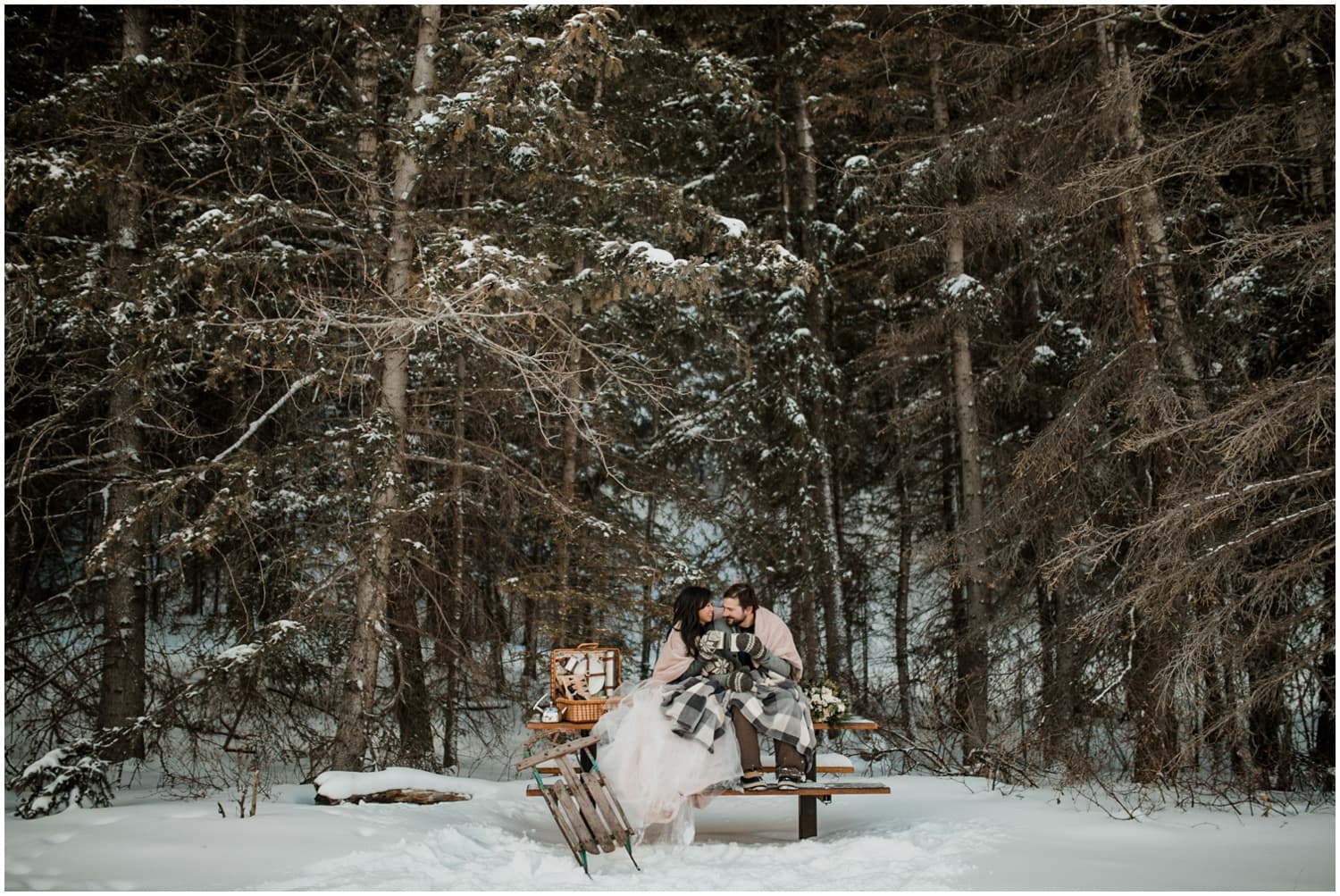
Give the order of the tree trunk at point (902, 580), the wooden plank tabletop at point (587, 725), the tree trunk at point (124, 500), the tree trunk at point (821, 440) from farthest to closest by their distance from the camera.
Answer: the tree trunk at point (902, 580), the tree trunk at point (821, 440), the tree trunk at point (124, 500), the wooden plank tabletop at point (587, 725)

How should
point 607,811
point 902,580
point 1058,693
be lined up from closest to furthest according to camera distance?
point 607,811 → point 1058,693 → point 902,580

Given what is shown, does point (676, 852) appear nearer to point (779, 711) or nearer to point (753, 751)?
point (753, 751)

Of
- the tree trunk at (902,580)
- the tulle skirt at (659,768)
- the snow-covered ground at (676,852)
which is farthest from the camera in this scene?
the tree trunk at (902,580)

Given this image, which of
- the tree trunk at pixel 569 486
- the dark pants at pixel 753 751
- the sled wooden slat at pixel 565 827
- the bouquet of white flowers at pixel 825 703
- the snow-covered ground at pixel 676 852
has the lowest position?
the snow-covered ground at pixel 676 852

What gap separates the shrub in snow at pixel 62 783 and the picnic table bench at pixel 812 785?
113 inches

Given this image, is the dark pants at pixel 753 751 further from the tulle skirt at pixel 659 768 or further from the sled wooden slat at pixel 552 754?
the sled wooden slat at pixel 552 754

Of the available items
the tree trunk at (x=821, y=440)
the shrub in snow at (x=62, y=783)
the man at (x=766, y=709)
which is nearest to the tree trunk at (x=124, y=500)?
the shrub in snow at (x=62, y=783)

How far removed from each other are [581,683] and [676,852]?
1397mm

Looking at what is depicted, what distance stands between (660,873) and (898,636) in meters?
8.85

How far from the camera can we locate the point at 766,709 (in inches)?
235

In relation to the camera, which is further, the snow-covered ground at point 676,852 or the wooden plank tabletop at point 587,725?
the wooden plank tabletop at point 587,725

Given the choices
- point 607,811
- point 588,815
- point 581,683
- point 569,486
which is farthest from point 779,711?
point 569,486

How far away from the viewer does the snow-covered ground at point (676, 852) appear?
4.74 meters

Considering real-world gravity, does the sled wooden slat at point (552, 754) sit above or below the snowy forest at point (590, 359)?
below
